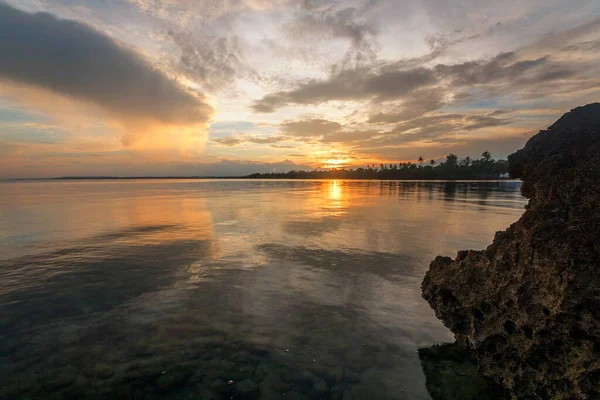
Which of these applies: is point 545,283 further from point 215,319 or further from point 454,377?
point 215,319

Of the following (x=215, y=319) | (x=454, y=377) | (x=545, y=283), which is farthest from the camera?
(x=215, y=319)

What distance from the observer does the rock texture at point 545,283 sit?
4824 millimetres

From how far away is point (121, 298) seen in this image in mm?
10688

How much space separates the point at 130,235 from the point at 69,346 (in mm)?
15671

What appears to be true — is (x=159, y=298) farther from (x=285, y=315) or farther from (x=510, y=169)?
(x=510, y=169)

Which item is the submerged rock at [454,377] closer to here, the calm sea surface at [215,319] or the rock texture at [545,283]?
the calm sea surface at [215,319]

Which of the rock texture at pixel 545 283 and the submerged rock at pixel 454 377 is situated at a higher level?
the rock texture at pixel 545 283

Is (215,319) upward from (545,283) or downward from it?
downward

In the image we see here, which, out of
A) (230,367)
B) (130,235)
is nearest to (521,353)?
(230,367)

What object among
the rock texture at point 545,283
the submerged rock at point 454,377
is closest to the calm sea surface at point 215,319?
the submerged rock at point 454,377

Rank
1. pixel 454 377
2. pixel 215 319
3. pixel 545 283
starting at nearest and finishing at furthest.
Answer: pixel 545 283 → pixel 454 377 → pixel 215 319

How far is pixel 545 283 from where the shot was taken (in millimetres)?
5352

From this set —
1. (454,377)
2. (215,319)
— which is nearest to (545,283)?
(454,377)

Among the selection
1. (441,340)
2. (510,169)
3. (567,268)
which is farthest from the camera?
(441,340)
